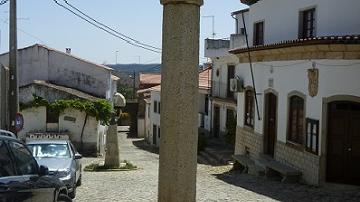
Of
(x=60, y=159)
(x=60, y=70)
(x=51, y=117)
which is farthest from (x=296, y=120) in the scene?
(x=60, y=70)

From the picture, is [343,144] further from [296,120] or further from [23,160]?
[23,160]

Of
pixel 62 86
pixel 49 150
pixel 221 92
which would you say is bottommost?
pixel 49 150

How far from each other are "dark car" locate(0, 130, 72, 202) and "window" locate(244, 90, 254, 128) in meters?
14.9

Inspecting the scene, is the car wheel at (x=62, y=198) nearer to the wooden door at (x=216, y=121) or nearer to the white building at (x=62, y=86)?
the white building at (x=62, y=86)

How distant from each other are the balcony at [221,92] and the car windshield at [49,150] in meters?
19.3

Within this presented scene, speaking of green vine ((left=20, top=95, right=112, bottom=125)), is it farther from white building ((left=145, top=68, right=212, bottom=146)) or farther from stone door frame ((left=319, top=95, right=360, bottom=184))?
stone door frame ((left=319, top=95, right=360, bottom=184))

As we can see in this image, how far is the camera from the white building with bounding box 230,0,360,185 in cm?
1466

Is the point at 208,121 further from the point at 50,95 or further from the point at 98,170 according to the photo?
the point at 98,170

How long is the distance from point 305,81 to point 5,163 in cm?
1168

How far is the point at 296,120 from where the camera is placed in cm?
1744

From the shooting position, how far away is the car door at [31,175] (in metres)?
6.57

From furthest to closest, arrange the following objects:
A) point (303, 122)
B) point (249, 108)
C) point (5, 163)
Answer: point (249, 108), point (303, 122), point (5, 163)

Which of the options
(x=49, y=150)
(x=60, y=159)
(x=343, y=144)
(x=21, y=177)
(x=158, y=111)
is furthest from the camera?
(x=158, y=111)

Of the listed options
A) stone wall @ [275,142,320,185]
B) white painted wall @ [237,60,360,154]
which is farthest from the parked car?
white painted wall @ [237,60,360,154]
